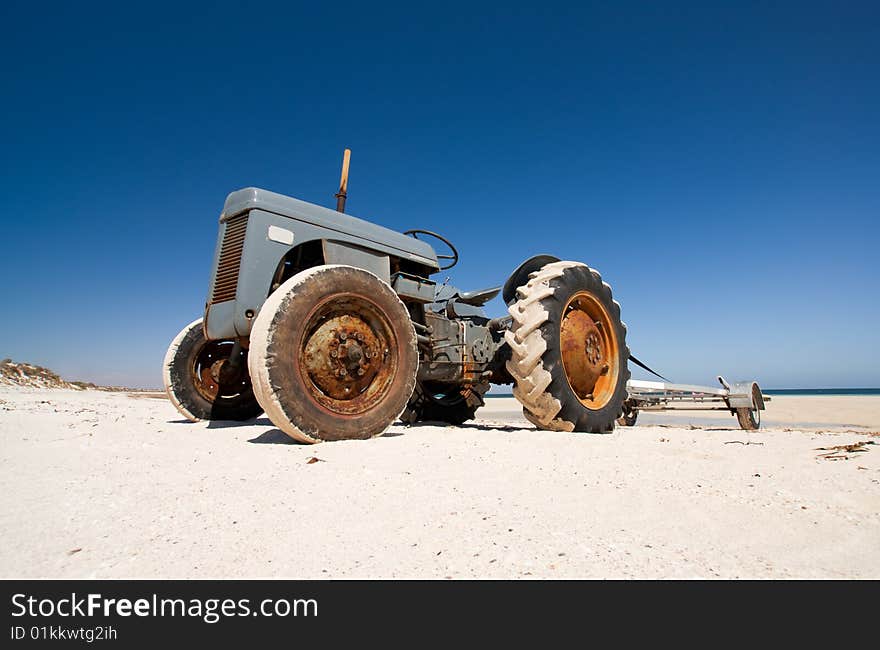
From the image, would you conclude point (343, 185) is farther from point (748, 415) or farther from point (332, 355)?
point (748, 415)

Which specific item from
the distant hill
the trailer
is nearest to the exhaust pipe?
the trailer

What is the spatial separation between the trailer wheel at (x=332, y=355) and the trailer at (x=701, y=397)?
395cm

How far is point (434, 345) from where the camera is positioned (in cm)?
511

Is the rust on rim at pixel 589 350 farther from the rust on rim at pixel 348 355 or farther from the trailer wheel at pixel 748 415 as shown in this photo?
the trailer wheel at pixel 748 415

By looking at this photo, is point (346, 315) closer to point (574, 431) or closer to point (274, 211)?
point (274, 211)

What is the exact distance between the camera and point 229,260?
12.4ft

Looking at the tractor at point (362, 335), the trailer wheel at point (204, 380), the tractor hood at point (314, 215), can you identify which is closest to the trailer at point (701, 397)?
the tractor at point (362, 335)

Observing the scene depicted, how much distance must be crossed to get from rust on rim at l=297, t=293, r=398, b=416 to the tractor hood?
0.92m

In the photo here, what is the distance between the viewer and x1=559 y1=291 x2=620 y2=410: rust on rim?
15.4 ft

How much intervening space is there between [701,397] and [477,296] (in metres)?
3.34

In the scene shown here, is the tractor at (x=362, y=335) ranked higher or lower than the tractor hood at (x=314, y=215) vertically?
lower

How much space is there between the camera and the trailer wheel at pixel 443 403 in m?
5.91
